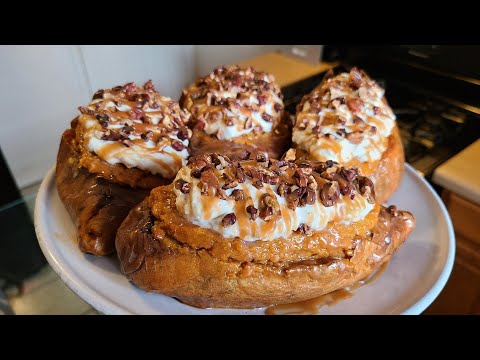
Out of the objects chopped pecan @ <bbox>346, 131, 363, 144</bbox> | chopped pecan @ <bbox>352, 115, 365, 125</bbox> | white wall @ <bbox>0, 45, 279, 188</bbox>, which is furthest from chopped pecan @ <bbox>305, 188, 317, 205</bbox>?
white wall @ <bbox>0, 45, 279, 188</bbox>

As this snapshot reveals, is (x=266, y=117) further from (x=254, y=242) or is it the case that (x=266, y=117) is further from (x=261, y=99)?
(x=254, y=242)

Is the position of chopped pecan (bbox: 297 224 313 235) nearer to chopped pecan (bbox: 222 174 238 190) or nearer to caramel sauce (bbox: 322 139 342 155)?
chopped pecan (bbox: 222 174 238 190)

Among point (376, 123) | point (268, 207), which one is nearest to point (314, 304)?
point (268, 207)

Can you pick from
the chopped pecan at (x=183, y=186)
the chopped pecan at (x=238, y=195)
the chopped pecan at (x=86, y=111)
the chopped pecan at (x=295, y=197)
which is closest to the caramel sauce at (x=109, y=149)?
the chopped pecan at (x=86, y=111)

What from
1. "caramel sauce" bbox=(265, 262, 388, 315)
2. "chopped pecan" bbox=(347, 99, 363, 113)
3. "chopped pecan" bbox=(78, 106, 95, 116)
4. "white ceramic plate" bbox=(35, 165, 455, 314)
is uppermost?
"chopped pecan" bbox=(78, 106, 95, 116)

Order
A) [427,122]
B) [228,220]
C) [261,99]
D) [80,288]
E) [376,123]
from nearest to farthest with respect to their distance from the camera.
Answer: [228,220] → [80,288] → [376,123] → [261,99] → [427,122]
